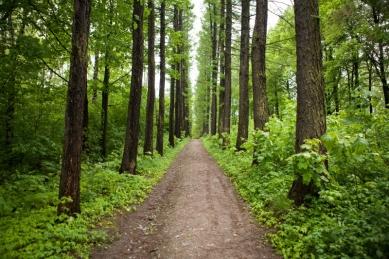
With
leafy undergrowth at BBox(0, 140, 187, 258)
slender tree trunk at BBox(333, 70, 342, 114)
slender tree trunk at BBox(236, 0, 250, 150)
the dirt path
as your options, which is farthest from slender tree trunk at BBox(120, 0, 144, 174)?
slender tree trunk at BBox(333, 70, 342, 114)

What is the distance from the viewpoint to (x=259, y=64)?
1258 centimetres

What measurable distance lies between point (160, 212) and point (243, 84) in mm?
9624

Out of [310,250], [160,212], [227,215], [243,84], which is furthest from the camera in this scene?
[243,84]

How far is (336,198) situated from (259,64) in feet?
22.9

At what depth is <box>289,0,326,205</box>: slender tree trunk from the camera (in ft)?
23.5

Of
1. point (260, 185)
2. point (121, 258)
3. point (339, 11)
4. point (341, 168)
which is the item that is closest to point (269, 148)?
point (260, 185)

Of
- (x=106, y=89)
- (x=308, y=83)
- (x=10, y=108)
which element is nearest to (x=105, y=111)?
(x=106, y=89)

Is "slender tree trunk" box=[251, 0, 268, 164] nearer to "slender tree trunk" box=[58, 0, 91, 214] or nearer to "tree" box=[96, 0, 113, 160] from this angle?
"tree" box=[96, 0, 113, 160]

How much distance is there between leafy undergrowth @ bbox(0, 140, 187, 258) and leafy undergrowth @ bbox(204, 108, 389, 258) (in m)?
3.31

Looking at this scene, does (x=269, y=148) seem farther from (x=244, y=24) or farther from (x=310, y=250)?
(x=244, y=24)

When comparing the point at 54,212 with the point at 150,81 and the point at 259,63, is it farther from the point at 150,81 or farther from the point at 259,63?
the point at 150,81

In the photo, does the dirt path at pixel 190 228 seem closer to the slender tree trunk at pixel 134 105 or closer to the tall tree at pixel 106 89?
the slender tree trunk at pixel 134 105

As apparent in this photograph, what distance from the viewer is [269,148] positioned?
10906mm

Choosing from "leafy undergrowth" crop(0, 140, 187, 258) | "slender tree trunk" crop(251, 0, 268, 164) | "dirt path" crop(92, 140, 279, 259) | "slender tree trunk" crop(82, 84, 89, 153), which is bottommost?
"dirt path" crop(92, 140, 279, 259)
